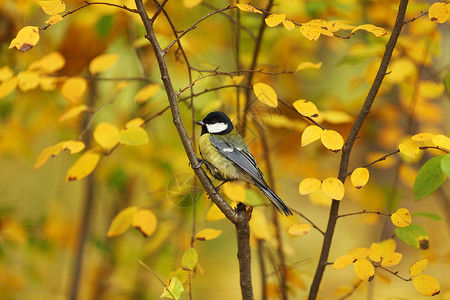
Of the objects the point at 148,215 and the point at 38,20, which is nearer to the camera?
the point at 148,215

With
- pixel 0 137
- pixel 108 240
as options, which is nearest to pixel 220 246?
Answer: pixel 108 240

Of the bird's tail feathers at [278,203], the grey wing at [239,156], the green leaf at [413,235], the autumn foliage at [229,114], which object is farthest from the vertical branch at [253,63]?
the green leaf at [413,235]

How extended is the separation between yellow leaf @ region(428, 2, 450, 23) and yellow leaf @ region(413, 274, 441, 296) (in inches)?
23.5

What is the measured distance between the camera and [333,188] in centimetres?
111

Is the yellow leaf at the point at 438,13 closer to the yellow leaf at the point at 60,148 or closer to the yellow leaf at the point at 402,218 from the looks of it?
the yellow leaf at the point at 402,218

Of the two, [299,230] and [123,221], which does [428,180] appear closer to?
[299,230]

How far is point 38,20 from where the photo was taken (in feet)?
9.87

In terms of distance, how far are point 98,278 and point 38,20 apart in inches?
66.4

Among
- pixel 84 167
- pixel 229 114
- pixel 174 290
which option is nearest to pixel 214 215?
pixel 174 290

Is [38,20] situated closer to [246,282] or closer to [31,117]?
[31,117]

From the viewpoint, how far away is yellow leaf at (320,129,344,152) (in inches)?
43.4

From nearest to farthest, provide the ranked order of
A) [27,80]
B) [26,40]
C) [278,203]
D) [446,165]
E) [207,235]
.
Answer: [446,165] < [26,40] < [207,235] < [278,203] < [27,80]

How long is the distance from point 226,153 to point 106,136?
0.38 m

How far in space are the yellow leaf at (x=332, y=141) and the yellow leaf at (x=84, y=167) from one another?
0.67m
